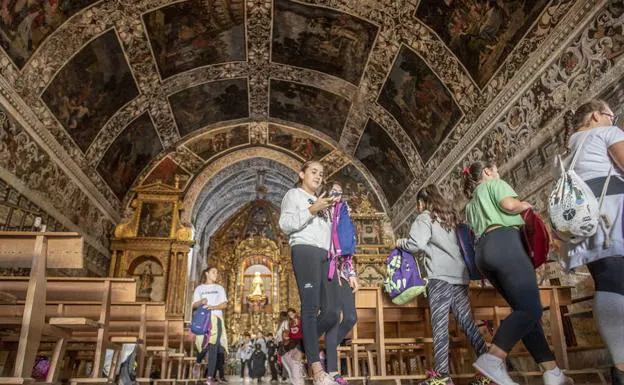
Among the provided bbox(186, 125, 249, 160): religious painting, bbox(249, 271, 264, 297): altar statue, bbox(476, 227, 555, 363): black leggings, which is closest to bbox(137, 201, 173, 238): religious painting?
bbox(186, 125, 249, 160): religious painting

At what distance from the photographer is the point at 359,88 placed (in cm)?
1146

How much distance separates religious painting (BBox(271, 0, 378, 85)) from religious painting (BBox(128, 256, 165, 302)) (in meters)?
7.35

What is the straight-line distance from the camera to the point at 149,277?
1348 cm

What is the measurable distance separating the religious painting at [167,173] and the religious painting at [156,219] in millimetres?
771

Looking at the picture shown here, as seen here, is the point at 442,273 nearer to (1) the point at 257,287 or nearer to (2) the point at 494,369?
(2) the point at 494,369

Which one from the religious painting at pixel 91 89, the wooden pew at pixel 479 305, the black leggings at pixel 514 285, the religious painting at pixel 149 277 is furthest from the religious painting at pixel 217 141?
the black leggings at pixel 514 285

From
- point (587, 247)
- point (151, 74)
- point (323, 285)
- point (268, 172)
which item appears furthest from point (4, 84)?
point (268, 172)

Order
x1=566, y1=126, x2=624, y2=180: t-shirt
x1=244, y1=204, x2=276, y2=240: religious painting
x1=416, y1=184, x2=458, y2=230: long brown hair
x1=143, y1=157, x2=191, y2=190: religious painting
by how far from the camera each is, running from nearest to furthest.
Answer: x1=566, y1=126, x2=624, y2=180: t-shirt
x1=416, y1=184, x2=458, y2=230: long brown hair
x1=143, y1=157, x2=191, y2=190: religious painting
x1=244, y1=204, x2=276, y2=240: religious painting

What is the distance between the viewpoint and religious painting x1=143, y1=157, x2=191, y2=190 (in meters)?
14.1

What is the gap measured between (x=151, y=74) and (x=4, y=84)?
3908mm

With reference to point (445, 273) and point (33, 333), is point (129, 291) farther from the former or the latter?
point (445, 273)

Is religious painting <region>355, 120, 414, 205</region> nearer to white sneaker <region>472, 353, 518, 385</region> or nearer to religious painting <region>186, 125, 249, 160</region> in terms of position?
religious painting <region>186, 125, 249, 160</region>

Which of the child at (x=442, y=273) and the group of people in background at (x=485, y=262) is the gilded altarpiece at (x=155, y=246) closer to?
the group of people in background at (x=485, y=262)

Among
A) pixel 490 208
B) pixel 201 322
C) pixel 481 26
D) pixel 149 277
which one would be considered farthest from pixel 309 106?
pixel 490 208
